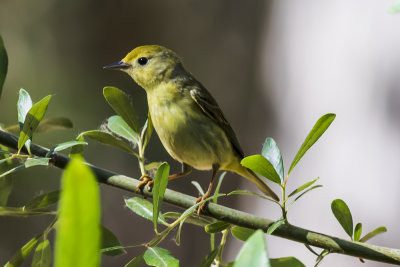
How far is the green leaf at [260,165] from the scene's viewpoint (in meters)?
0.83

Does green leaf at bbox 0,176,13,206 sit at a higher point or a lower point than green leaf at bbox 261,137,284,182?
lower

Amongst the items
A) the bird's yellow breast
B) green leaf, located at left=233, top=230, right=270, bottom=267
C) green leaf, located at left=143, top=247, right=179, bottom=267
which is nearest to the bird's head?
the bird's yellow breast

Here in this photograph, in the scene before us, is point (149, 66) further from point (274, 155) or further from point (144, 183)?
point (274, 155)

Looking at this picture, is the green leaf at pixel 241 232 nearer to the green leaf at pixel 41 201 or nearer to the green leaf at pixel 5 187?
the green leaf at pixel 41 201

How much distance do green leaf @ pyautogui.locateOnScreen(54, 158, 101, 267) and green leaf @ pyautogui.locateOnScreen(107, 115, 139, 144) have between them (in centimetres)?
90

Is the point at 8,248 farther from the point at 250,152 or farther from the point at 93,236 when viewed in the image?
the point at 93,236

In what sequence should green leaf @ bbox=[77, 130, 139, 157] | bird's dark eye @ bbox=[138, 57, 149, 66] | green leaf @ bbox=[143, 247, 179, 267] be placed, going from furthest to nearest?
bird's dark eye @ bbox=[138, 57, 149, 66] → green leaf @ bbox=[77, 130, 139, 157] → green leaf @ bbox=[143, 247, 179, 267]

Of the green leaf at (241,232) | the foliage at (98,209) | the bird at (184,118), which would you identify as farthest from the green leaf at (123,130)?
the bird at (184,118)

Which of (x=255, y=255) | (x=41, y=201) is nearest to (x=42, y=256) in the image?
(x=41, y=201)

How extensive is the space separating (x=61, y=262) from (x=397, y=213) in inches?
163

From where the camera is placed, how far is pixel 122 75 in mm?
5340

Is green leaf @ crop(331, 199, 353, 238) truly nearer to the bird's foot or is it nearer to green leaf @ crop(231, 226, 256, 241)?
green leaf @ crop(231, 226, 256, 241)

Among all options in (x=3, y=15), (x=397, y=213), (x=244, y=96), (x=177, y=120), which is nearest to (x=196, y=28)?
(x=244, y=96)

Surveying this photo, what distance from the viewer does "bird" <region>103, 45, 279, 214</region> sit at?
1.99 meters
